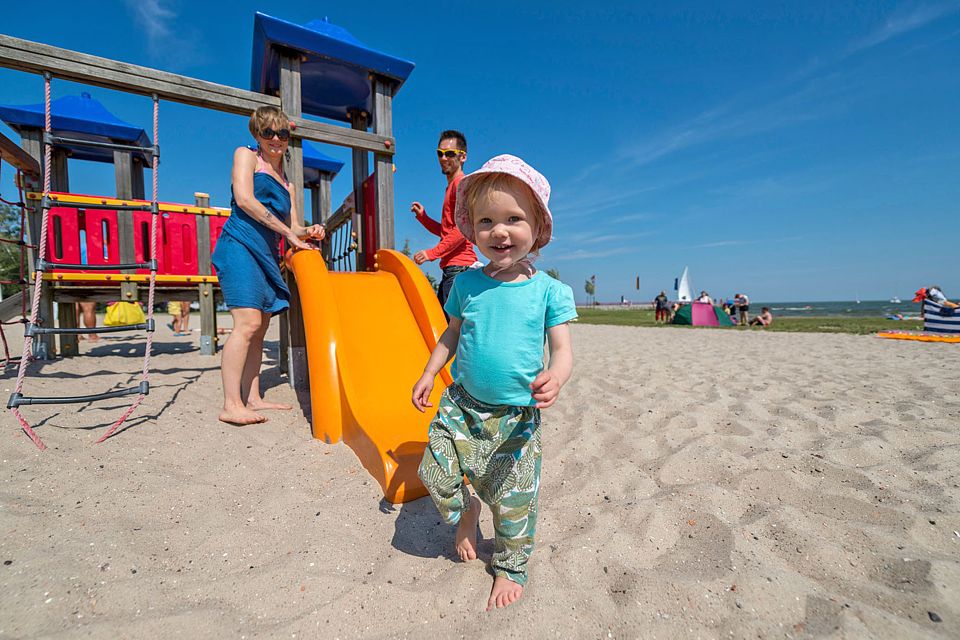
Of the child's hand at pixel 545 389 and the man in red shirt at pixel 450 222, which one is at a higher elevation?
the man in red shirt at pixel 450 222

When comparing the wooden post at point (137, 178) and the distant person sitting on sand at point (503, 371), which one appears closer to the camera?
the distant person sitting on sand at point (503, 371)

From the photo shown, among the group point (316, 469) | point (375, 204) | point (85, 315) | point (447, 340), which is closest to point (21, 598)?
point (316, 469)

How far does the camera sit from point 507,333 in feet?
4.90

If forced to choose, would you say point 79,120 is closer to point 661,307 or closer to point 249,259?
point 249,259

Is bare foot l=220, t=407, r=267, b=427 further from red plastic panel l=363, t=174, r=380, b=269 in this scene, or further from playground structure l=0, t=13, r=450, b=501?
red plastic panel l=363, t=174, r=380, b=269

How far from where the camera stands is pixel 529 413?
155cm

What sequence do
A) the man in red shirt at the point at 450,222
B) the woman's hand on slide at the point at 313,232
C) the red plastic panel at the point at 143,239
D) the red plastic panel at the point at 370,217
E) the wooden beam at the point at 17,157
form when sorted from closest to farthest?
the man in red shirt at the point at 450,222 → the woman's hand on slide at the point at 313,232 → the wooden beam at the point at 17,157 → the red plastic panel at the point at 370,217 → the red plastic panel at the point at 143,239

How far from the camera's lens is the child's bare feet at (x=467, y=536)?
5.43 feet

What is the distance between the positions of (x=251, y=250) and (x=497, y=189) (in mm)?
2116

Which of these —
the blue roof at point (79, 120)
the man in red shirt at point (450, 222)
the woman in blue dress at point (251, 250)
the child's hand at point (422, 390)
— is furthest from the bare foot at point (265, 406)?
the blue roof at point (79, 120)

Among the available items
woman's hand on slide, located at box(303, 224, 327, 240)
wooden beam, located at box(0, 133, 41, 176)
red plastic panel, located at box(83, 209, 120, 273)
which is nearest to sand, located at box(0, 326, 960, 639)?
A: woman's hand on slide, located at box(303, 224, 327, 240)

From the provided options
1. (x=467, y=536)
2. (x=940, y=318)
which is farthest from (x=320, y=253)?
(x=940, y=318)

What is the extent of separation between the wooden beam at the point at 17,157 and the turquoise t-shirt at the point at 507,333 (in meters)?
4.56

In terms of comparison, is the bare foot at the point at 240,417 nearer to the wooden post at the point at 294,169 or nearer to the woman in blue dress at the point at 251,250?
the woman in blue dress at the point at 251,250
